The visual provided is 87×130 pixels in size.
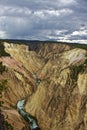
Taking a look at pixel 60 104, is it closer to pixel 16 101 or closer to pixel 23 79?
pixel 16 101

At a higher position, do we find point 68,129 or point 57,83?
point 57,83

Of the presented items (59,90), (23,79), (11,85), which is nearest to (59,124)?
(59,90)

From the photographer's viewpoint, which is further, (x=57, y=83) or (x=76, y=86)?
(x=57, y=83)

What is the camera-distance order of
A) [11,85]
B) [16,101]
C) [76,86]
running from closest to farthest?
[76,86]
[16,101]
[11,85]

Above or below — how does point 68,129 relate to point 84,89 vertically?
below

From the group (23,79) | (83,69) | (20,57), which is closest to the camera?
(83,69)

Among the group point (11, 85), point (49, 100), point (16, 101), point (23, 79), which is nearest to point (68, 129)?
point (49, 100)

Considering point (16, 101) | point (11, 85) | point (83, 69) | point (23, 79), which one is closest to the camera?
point (83, 69)

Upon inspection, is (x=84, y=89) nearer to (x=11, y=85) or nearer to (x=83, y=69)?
(x=83, y=69)

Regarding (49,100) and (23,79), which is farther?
(23,79)

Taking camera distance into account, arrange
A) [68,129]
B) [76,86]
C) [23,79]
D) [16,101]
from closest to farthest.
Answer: [68,129]
[76,86]
[16,101]
[23,79]
